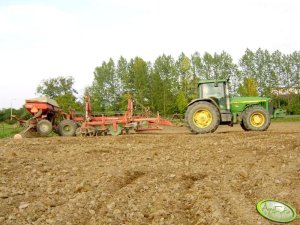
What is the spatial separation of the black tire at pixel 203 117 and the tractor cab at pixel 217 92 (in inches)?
20.3

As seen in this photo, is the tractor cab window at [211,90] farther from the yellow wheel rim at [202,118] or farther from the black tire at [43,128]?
the black tire at [43,128]

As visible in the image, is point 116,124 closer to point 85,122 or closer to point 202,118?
point 85,122

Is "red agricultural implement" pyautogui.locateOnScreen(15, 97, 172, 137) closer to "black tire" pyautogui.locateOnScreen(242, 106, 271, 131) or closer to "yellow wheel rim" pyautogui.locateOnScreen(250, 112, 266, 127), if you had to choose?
"black tire" pyautogui.locateOnScreen(242, 106, 271, 131)

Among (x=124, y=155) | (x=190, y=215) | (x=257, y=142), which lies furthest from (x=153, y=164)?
(x=257, y=142)

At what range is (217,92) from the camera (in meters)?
11.7

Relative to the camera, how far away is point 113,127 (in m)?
13.5

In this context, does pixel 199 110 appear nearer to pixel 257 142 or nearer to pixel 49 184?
pixel 257 142

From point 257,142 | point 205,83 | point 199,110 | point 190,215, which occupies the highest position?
point 205,83

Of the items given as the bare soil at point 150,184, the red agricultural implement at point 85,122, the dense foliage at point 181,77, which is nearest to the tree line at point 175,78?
the dense foliage at point 181,77

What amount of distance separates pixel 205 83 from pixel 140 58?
33970mm

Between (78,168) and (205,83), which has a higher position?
(205,83)

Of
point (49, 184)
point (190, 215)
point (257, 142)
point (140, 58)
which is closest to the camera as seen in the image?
point (190, 215)

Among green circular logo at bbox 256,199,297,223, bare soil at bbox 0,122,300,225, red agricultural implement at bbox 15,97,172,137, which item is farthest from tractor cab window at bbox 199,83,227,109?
green circular logo at bbox 256,199,297,223

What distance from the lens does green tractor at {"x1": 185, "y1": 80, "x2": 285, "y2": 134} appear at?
36.4ft
